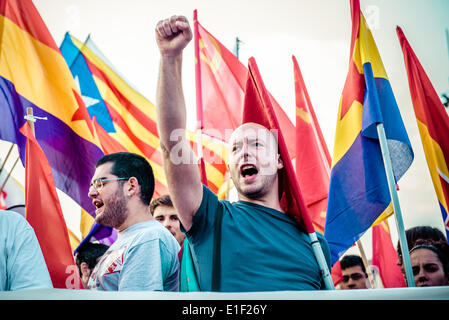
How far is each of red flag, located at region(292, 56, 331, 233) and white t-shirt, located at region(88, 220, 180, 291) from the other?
2275 mm

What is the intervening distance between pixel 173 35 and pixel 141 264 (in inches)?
38.5

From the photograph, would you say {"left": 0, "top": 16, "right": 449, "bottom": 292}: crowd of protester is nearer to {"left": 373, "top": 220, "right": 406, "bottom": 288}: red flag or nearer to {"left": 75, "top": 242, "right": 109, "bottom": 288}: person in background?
{"left": 75, "top": 242, "right": 109, "bottom": 288}: person in background

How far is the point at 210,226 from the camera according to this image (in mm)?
1695

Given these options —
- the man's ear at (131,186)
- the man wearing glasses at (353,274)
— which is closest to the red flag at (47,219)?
the man's ear at (131,186)

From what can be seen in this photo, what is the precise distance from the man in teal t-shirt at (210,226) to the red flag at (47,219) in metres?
1.23

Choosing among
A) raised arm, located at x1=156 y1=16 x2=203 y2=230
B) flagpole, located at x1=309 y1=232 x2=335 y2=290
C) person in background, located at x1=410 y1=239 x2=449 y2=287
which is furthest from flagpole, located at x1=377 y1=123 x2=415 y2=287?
raised arm, located at x1=156 y1=16 x2=203 y2=230

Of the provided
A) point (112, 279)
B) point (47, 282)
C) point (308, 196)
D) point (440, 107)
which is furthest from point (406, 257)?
point (47, 282)

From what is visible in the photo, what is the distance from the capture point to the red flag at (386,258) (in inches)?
173

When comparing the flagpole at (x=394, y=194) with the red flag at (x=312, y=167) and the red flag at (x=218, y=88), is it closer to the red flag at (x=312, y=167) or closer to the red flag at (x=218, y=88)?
the red flag at (x=312, y=167)

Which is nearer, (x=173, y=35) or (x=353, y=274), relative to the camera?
(x=173, y=35)

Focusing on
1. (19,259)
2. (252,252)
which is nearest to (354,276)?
(252,252)

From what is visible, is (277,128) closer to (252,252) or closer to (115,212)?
(252,252)

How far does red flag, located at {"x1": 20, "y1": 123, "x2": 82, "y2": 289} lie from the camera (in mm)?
2559
